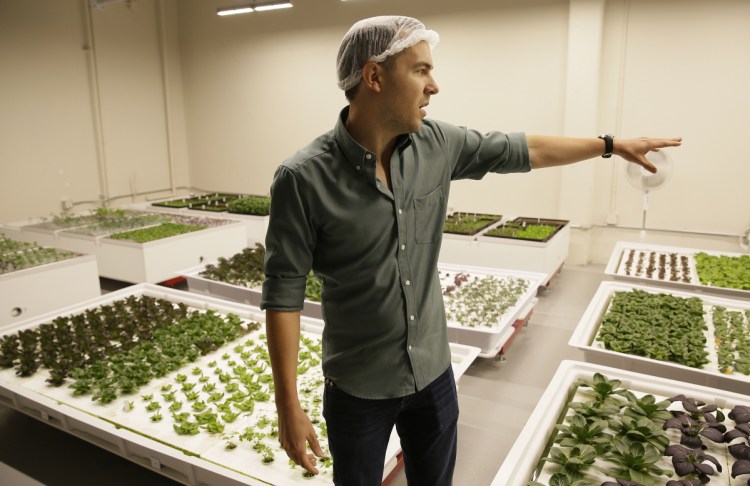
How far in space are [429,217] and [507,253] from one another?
13.8ft

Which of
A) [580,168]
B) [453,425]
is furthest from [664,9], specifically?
[453,425]

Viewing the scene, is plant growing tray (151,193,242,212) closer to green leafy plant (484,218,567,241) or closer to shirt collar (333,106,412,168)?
green leafy plant (484,218,567,241)

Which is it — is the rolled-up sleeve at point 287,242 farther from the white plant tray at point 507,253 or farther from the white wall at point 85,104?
the white wall at point 85,104

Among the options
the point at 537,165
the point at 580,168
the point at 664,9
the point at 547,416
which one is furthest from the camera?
the point at 580,168

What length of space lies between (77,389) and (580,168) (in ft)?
19.2

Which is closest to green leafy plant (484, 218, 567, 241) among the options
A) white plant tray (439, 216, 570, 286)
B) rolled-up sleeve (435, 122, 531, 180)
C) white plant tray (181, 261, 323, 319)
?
white plant tray (439, 216, 570, 286)

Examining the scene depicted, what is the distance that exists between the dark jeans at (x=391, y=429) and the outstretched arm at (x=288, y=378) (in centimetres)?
12

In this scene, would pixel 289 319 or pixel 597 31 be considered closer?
pixel 289 319

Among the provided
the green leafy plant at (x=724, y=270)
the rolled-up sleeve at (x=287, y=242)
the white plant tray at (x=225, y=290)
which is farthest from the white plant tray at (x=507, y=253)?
the rolled-up sleeve at (x=287, y=242)

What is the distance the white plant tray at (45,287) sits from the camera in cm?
452

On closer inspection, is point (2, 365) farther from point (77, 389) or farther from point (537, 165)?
point (537, 165)

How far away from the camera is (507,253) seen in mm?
5715

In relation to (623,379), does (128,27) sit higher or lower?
higher

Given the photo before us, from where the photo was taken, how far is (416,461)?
70.6 inches
